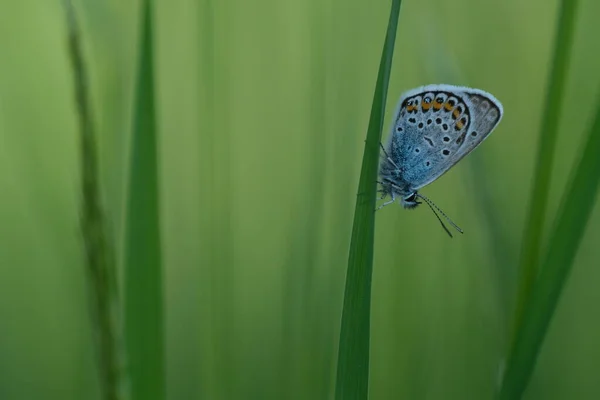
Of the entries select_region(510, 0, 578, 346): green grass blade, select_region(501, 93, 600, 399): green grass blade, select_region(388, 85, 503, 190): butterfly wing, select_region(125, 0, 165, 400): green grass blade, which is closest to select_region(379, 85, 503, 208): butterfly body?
select_region(388, 85, 503, 190): butterfly wing

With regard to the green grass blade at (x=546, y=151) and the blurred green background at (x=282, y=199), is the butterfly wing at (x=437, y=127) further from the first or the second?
the green grass blade at (x=546, y=151)

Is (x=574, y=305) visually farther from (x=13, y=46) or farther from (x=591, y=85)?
(x=13, y=46)

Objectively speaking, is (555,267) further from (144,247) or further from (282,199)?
(282,199)

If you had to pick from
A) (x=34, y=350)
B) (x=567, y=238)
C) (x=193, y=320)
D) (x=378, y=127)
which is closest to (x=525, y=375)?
(x=567, y=238)

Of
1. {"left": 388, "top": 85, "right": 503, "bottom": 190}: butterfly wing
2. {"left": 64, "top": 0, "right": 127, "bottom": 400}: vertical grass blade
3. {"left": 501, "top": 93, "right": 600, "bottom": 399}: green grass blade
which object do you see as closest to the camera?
{"left": 64, "top": 0, "right": 127, "bottom": 400}: vertical grass blade

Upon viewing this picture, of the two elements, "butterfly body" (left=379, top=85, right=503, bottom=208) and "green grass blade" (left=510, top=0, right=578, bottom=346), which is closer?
"green grass blade" (left=510, top=0, right=578, bottom=346)

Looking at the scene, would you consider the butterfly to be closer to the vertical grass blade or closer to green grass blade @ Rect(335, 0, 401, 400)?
green grass blade @ Rect(335, 0, 401, 400)
